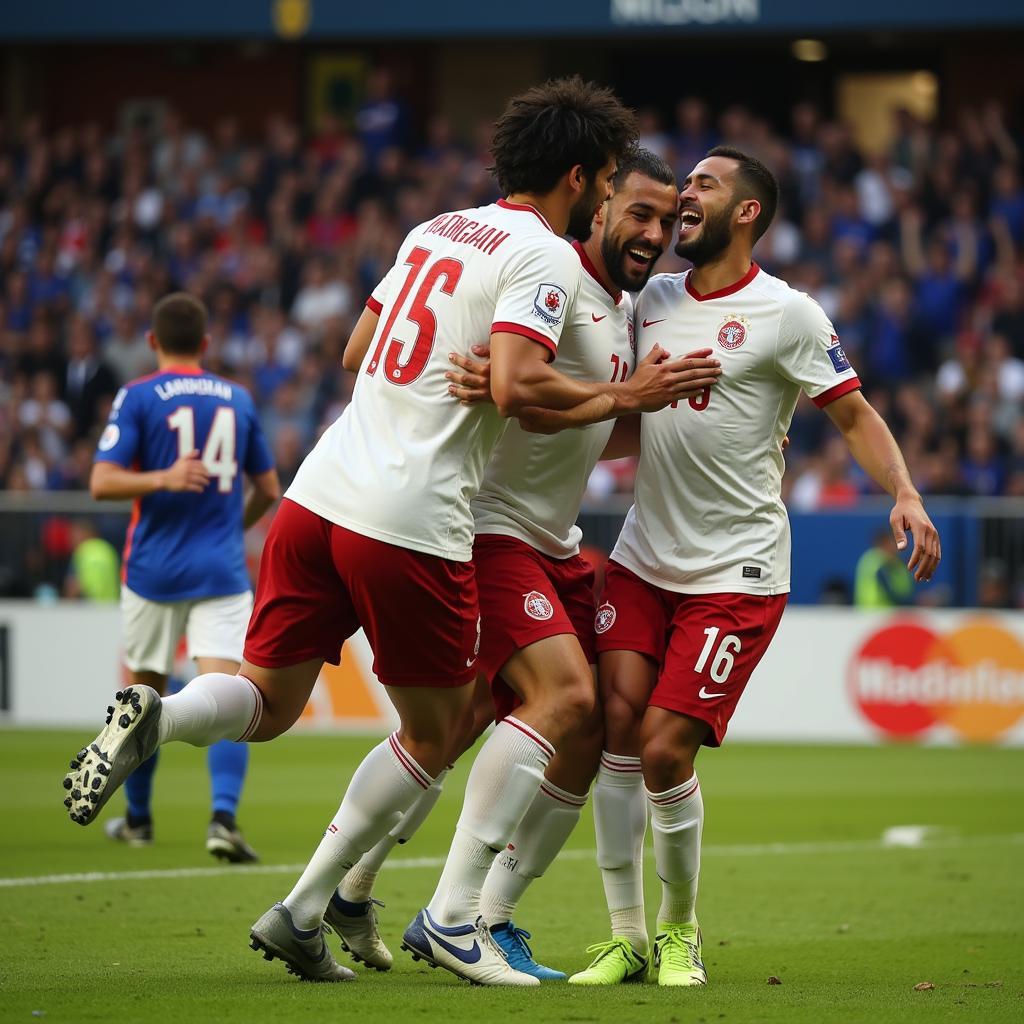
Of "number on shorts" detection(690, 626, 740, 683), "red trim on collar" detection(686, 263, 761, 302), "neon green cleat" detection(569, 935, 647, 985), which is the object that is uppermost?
"red trim on collar" detection(686, 263, 761, 302)

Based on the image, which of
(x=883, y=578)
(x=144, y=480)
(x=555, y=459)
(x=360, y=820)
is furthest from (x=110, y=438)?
(x=883, y=578)

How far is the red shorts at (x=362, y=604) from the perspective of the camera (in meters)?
5.23

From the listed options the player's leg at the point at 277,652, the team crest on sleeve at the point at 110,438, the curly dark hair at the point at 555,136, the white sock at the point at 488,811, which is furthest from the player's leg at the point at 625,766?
the team crest on sleeve at the point at 110,438

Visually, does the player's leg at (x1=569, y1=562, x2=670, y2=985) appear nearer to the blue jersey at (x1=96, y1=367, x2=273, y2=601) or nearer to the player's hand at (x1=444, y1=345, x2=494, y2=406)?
the player's hand at (x1=444, y1=345, x2=494, y2=406)

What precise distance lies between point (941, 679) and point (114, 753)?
37.6 feet

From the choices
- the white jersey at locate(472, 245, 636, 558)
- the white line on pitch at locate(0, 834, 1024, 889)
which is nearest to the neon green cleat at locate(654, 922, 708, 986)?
the white jersey at locate(472, 245, 636, 558)

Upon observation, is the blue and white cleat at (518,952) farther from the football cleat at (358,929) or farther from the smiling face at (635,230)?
the smiling face at (635,230)

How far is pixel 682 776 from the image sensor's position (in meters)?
5.75

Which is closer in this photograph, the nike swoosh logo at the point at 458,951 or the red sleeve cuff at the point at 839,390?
the nike swoosh logo at the point at 458,951

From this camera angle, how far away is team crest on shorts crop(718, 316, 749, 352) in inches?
Answer: 234

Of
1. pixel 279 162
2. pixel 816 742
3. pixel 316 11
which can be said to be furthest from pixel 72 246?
pixel 816 742

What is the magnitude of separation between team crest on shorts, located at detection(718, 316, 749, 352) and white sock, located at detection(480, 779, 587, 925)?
4.98 ft

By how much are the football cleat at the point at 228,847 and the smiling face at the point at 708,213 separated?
388 centimetres

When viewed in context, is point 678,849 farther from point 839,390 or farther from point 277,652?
point 839,390
